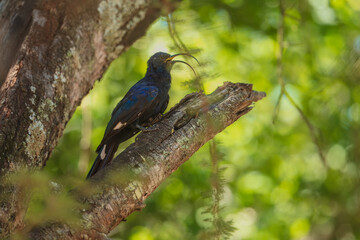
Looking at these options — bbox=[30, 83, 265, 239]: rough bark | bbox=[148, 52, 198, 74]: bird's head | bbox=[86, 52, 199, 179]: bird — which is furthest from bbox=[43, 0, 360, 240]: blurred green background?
bbox=[30, 83, 265, 239]: rough bark

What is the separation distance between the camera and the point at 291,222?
21.5ft

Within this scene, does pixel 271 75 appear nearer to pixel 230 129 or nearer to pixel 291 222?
pixel 230 129

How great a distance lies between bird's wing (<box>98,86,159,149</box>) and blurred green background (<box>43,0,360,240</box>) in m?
0.55

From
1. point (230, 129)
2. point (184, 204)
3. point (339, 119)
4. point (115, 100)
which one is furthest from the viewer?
point (230, 129)

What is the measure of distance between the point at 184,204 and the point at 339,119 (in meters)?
2.11

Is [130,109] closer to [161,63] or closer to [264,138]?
[161,63]

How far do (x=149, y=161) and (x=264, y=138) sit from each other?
178 inches

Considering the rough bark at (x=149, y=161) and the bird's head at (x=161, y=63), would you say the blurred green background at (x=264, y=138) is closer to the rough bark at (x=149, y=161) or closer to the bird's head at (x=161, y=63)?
the bird's head at (x=161, y=63)

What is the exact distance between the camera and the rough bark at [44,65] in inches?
107

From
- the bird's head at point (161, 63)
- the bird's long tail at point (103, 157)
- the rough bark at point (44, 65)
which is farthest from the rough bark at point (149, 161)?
the bird's head at point (161, 63)

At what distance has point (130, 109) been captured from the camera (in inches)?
151

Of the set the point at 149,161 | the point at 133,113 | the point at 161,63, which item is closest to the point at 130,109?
the point at 133,113

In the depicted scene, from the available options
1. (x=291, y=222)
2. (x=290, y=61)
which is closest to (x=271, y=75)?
(x=290, y=61)

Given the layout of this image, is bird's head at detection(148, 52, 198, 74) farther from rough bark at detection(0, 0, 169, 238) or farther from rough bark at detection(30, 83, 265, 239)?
rough bark at detection(30, 83, 265, 239)
